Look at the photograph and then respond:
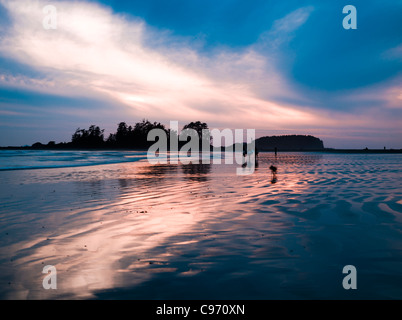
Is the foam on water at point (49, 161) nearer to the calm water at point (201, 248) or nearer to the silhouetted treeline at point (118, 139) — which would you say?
the calm water at point (201, 248)

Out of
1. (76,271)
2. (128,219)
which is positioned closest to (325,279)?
(76,271)

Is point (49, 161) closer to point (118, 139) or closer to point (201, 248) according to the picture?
point (201, 248)

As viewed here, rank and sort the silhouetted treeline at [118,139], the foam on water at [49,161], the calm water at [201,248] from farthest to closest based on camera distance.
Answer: the silhouetted treeline at [118,139] < the foam on water at [49,161] < the calm water at [201,248]

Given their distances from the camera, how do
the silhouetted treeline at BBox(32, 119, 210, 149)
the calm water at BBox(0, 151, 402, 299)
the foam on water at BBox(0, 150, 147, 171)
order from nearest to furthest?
1. the calm water at BBox(0, 151, 402, 299)
2. the foam on water at BBox(0, 150, 147, 171)
3. the silhouetted treeline at BBox(32, 119, 210, 149)

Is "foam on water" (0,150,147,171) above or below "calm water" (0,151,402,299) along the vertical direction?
above

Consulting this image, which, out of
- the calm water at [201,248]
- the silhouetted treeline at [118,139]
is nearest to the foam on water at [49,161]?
the calm water at [201,248]

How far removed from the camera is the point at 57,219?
24.5 ft

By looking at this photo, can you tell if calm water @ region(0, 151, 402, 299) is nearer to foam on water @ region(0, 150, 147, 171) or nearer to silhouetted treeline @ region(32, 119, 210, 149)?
foam on water @ region(0, 150, 147, 171)

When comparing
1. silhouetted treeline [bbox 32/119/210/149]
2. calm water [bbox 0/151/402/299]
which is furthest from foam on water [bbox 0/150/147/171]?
silhouetted treeline [bbox 32/119/210/149]

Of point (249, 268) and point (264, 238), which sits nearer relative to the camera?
point (249, 268)

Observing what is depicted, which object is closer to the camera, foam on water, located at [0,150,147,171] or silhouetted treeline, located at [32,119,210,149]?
foam on water, located at [0,150,147,171]

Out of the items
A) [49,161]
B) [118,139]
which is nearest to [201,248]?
[49,161]
